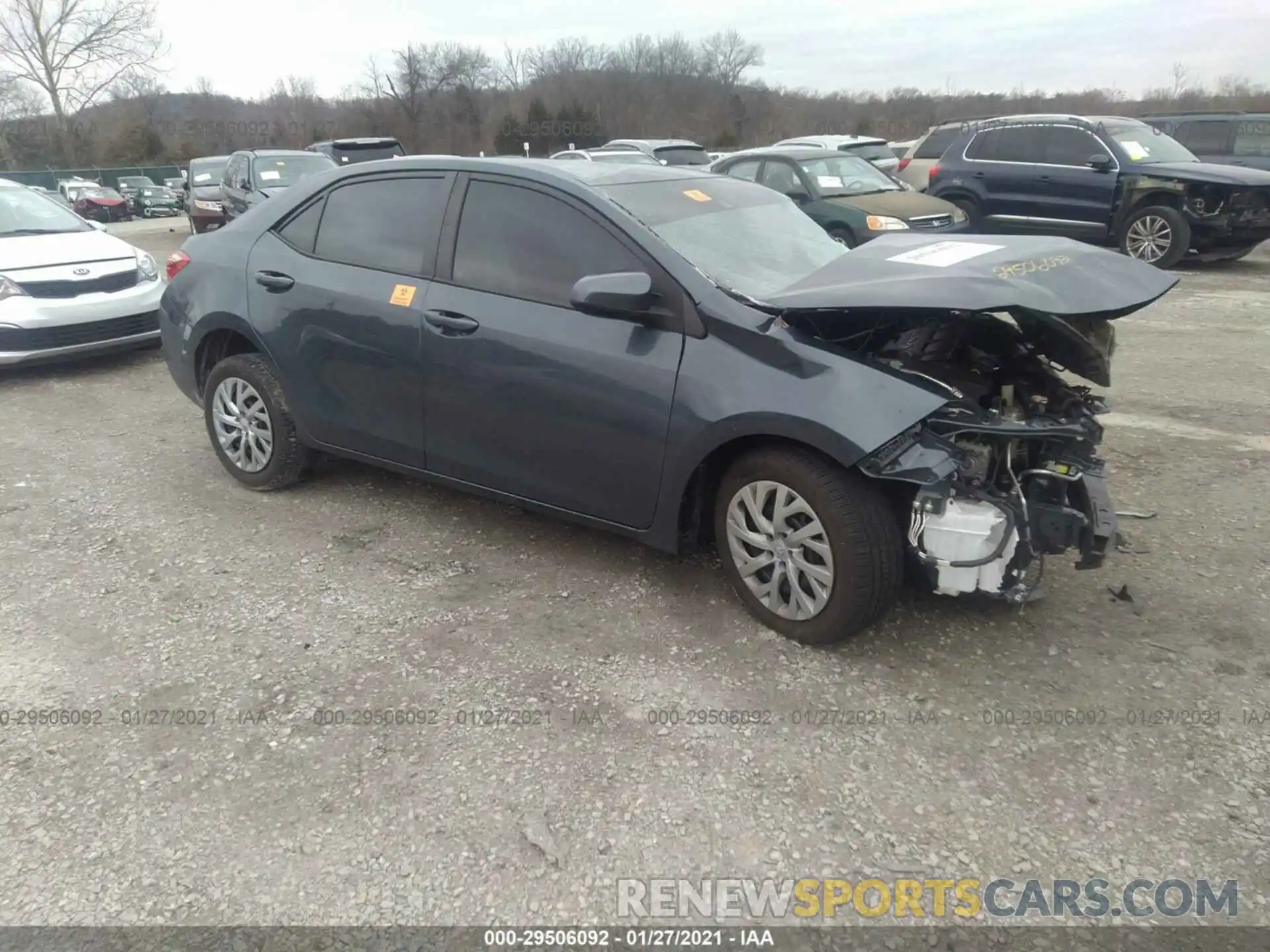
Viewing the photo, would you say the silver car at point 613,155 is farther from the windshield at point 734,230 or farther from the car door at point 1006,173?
the windshield at point 734,230

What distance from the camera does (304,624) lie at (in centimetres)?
353

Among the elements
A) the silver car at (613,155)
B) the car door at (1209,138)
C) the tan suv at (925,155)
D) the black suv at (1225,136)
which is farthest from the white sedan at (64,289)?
the car door at (1209,138)

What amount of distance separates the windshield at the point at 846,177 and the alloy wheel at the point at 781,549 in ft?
27.7

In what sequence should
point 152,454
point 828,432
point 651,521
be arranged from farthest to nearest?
point 152,454, point 651,521, point 828,432

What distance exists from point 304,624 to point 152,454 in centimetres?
265

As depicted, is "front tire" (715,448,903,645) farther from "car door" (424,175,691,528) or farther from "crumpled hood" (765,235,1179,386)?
"crumpled hood" (765,235,1179,386)

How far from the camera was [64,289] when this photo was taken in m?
7.12

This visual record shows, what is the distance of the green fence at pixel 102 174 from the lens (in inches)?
1591

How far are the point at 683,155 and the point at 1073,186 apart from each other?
9.00 metres

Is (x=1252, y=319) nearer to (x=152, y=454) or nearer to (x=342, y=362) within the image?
(x=342, y=362)

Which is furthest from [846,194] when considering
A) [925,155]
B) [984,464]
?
[984,464]

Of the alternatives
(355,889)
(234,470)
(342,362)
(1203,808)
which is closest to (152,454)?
(234,470)

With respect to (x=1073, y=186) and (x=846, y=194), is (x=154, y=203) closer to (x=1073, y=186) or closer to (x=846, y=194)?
(x=846, y=194)

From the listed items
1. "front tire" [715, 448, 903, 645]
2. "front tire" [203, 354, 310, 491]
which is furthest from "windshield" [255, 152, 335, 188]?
"front tire" [715, 448, 903, 645]
